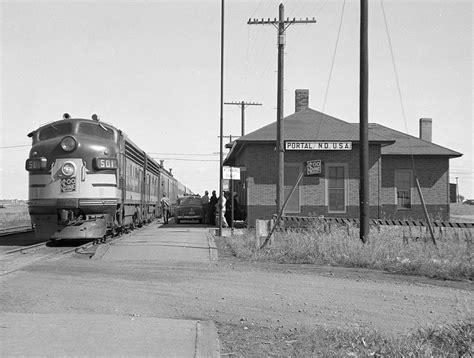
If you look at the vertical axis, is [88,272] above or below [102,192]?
below

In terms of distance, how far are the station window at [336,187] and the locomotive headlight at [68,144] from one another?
41.4 ft

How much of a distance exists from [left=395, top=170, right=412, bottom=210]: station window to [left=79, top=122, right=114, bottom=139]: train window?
15942 mm

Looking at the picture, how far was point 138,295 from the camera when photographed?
27.8 feet

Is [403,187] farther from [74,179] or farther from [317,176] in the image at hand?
[74,179]

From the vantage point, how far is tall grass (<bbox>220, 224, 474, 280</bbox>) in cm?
1131

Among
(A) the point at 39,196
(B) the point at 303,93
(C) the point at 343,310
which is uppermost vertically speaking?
(B) the point at 303,93

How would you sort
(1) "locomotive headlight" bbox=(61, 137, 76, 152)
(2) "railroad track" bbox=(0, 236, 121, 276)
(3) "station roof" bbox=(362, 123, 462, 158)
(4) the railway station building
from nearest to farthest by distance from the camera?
(2) "railroad track" bbox=(0, 236, 121, 276) → (1) "locomotive headlight" bbox=(61, 137, 76, 152) → (4) the railway station building → (3) "station roof" bbox=(362, 123, 462, 158)

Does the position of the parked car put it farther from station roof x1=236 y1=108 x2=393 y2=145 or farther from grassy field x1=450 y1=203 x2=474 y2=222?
grassy field x1=450 y1=203 x2=474 y2=222

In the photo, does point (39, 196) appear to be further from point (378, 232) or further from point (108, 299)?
point (378, 232)

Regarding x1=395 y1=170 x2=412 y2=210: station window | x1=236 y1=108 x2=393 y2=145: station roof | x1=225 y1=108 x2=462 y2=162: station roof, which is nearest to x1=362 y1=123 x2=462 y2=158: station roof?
x1=225 y1=108 x2=462 y2=162: station roof

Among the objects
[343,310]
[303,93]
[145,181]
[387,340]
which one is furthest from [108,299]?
[303,93]

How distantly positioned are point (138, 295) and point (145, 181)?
16.1m

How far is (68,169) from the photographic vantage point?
1546 cm

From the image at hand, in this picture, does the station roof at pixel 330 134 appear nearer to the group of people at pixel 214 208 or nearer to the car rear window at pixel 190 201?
the group of people at pixel 214 208
